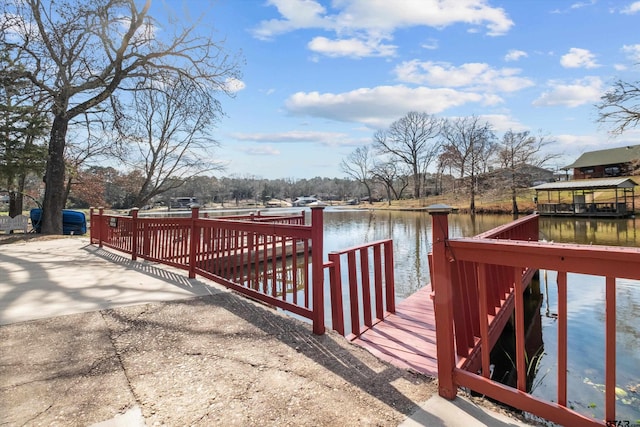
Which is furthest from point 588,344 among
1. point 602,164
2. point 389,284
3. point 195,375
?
point 602,164

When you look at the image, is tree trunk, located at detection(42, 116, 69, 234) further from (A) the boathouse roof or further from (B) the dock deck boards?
(A) the boathouse roof

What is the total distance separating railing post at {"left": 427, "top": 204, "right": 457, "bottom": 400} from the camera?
184 centimetres

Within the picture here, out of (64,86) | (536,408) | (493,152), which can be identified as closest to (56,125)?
(64,86)

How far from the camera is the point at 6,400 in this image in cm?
184

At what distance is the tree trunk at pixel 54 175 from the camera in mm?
11320

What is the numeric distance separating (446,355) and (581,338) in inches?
133

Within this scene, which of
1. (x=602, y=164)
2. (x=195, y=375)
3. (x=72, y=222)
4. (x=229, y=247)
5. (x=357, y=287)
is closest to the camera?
(x=195, y=375)

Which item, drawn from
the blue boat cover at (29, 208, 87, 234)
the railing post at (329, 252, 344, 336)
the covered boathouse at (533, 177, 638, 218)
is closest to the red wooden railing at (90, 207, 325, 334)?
the railing post at (329, 252, 344, 336)

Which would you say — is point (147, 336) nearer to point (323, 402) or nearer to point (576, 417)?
point (323, 402)

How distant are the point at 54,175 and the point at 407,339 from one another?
13.0 m

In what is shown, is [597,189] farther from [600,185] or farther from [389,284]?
[389,284]

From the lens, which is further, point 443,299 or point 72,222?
point 72,222

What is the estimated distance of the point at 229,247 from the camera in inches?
172

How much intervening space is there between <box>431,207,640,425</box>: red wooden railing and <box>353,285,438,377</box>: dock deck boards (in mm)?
580
